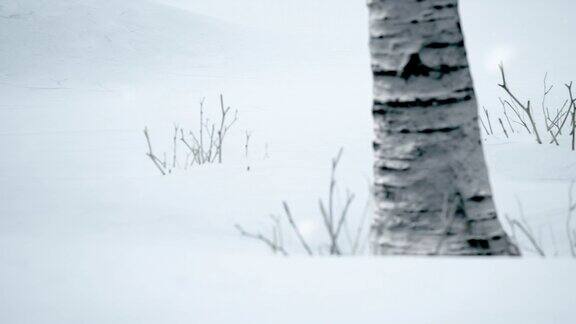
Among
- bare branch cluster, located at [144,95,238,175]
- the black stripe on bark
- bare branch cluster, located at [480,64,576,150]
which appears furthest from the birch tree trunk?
bare branch cluster, located at [144,95,238,175]

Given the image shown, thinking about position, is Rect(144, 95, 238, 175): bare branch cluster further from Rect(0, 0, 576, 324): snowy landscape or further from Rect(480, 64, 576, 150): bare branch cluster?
Rect(480, 64, 576, 150): bare branch cluster

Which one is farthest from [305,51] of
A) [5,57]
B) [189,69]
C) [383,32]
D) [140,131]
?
[383,32]

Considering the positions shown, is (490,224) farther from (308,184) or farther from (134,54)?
(134,54)

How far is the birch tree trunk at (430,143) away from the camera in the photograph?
1638mm

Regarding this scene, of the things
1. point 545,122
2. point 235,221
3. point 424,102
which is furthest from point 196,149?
point 545,122

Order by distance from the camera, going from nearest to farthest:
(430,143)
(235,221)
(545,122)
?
(430,143) < (235,221) < (545,122)

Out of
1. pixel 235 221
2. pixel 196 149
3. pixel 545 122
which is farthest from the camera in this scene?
pixel 545 122

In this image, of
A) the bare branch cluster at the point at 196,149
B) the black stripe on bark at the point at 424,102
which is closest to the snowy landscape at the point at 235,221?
the bare branch cluster at the point at 196,149

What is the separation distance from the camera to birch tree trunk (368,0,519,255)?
64.5 inches

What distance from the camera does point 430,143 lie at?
164 centimetres

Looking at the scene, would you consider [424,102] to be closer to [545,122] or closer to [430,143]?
[430,143]

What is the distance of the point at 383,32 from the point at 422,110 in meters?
0.27

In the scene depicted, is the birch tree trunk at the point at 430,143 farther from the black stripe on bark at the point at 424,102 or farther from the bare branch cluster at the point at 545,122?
the bare branch cluster at the point at 545,122

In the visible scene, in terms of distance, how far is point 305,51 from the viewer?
12547 millimetres
